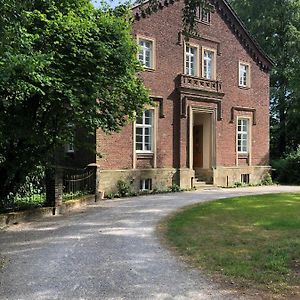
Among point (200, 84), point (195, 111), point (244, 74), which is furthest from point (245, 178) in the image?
point (200, 84)

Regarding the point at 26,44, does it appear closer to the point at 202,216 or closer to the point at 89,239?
the point at 89,239

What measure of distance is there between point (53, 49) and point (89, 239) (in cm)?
554

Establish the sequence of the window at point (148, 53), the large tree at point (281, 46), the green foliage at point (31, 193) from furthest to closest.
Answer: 1. the large tree at point (281, 46)
2. the window at point (148, 53)
3. the green foliage at point (31, 193)

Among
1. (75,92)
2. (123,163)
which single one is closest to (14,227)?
(75,92)

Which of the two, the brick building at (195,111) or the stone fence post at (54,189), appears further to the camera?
the brick building at (195,111)

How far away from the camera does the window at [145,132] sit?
72.4 ft

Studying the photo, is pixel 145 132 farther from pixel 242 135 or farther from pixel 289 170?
pixel 289 170

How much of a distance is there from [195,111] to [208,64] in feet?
10.2

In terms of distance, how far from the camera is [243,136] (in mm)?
27766

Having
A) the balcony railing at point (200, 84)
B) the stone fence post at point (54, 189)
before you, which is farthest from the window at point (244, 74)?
the stone fence post at point (54, 189)

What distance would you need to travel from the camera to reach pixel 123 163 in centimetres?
2100

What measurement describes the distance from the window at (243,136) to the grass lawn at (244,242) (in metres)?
11.7

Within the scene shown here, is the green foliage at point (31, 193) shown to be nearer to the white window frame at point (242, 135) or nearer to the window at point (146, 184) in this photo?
the window at point (146, 184)

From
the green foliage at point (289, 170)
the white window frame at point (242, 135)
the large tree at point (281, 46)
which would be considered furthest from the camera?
the large tree at point (281, 46)
